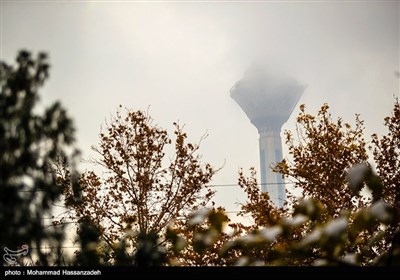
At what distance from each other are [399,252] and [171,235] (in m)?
0.41

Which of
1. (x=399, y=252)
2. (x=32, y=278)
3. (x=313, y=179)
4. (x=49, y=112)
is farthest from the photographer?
(x=313, y=179)

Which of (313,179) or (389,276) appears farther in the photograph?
(313,179)

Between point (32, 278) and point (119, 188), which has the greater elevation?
point (119, 188)

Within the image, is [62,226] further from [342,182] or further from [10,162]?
[342,182]

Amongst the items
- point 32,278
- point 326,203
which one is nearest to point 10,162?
point 32,278

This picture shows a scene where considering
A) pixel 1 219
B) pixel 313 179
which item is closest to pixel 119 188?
A: pixel 313 179

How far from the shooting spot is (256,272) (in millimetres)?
733

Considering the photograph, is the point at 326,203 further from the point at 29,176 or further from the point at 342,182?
the point at 29,176

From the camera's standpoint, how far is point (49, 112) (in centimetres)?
187

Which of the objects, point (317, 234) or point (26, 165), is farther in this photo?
point (26, 165)

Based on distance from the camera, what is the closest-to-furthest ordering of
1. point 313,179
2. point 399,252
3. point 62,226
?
point 399,252
point 62,226
point 313,179

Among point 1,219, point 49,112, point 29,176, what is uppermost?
point 49,112

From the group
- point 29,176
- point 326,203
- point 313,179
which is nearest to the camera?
point 29,176

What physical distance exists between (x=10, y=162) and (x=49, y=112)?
557 millimetres
